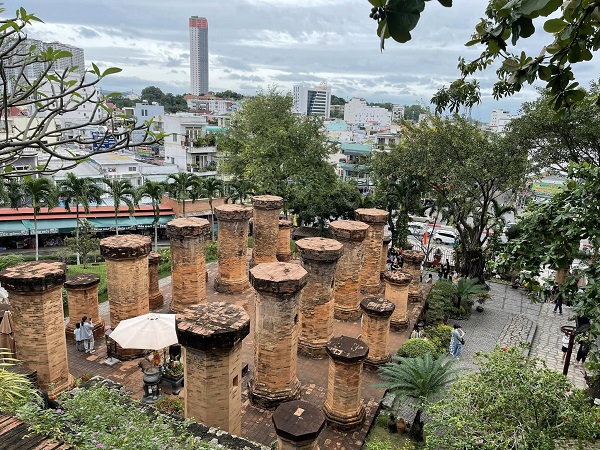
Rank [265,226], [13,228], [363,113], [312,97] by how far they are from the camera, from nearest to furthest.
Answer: [265,226] < [13,228] < [363,113] < [312,97]

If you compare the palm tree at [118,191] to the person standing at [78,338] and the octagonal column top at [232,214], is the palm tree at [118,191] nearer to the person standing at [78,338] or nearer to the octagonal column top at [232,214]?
the octagonal column top at [232,214]

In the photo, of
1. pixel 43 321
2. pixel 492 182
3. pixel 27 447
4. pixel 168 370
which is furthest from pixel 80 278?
→ pixel 492 182

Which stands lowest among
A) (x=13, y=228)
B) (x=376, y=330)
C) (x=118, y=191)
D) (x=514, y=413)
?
(x=13, y=228)

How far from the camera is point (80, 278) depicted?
13.4 meters

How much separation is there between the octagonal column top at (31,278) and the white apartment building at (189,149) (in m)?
29.0

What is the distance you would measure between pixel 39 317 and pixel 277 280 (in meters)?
5.60

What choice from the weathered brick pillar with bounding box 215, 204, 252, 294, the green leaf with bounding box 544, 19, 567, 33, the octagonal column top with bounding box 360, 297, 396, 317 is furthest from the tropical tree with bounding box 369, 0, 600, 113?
the weathered brick pillar with bounding box 215, 204, 252, 294

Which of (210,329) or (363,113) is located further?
(363,113)

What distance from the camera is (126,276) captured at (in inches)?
508

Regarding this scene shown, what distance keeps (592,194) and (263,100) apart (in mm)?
23739

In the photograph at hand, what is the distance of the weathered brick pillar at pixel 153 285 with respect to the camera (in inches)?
620

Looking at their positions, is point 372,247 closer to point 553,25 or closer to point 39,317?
point 39,317

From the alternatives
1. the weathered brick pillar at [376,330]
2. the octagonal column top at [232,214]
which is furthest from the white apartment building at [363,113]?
the weathered brick pillar at [376,330]

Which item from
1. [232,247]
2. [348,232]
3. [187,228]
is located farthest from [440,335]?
[187,228]
